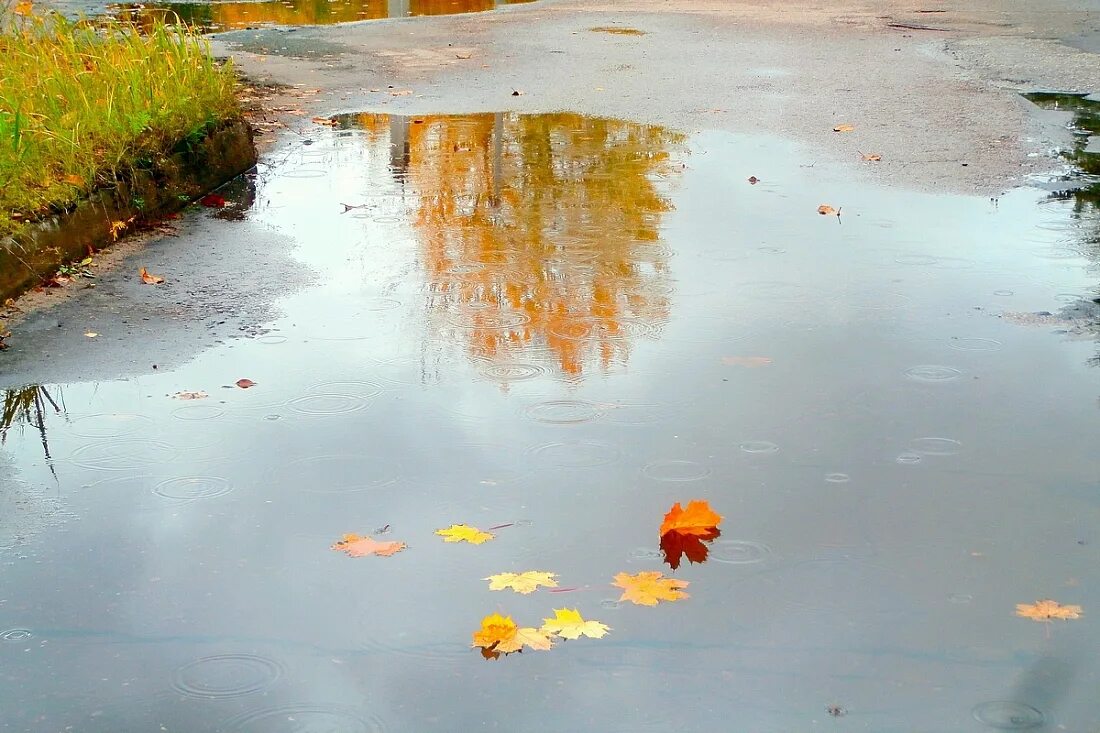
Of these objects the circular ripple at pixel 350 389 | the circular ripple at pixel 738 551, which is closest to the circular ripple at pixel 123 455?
the circular ripple at pixel 350 389

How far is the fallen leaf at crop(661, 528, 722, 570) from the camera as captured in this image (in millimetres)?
3090

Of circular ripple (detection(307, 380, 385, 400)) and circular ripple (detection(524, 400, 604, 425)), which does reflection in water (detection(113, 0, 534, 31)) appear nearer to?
circular ripple (detection(307, 380, 385, 400))

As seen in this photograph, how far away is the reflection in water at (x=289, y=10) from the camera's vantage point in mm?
15195

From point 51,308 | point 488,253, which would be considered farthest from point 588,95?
point 51,308

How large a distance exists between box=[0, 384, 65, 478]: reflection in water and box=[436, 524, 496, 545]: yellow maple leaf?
147 cm

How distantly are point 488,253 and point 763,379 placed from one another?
199 cm

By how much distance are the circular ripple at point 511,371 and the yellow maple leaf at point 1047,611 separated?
201 cm

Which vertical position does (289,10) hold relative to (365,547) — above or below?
above

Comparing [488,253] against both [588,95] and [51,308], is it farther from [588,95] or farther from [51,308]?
[588,95]

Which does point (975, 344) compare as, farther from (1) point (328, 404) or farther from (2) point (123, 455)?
(2) point (123, 455)

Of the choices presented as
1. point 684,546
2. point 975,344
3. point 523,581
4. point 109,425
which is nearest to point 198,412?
point 109,425

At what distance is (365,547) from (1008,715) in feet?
5.48

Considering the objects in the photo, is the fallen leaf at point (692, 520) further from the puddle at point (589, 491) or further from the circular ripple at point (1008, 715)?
the circular ripple at point (1008, 715)

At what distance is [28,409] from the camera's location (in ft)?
13.2
